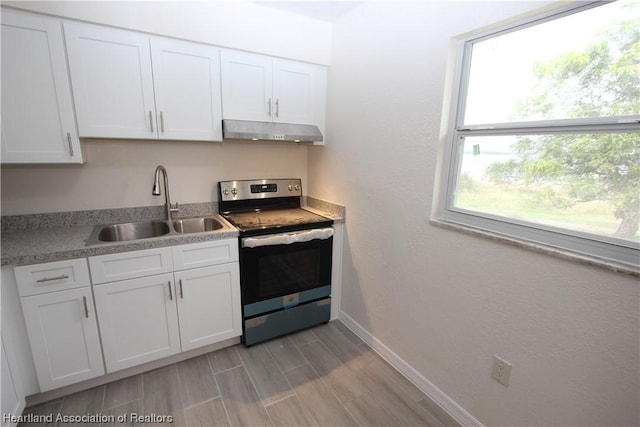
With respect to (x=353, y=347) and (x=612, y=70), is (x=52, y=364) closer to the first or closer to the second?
(x=353, y=347)

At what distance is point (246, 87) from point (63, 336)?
1.85m

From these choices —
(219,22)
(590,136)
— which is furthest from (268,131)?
(590,136)

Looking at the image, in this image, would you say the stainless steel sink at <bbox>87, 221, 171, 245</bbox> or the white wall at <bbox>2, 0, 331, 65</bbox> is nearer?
the white wall at <bbox>2, 0, 331, 65</bbox>

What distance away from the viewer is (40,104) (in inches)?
63.7

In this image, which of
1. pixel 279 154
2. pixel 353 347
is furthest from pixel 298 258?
pixel 279 154

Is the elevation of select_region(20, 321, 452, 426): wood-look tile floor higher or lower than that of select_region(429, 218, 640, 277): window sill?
lower

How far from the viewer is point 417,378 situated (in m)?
1.85

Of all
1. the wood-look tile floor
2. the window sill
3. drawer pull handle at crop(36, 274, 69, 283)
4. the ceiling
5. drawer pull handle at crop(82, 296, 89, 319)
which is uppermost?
the ceiling

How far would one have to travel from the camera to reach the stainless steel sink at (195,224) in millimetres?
2275

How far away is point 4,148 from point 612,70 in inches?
109

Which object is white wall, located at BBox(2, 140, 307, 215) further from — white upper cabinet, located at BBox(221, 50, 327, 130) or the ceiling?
the ceiling

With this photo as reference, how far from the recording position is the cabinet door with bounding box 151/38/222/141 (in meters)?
1.85

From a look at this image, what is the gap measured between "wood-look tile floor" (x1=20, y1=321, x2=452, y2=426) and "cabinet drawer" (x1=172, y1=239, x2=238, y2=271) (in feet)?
2.29

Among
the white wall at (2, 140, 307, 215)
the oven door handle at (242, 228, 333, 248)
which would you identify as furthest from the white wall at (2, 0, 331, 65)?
the oven door handle at (242, 228, 333, 248)
